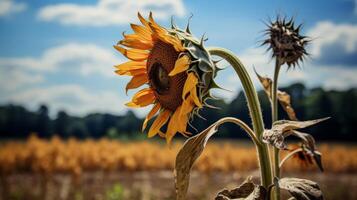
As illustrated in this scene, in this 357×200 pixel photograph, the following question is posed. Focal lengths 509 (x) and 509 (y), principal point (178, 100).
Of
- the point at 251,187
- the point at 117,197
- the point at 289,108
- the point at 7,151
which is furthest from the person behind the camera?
the point at 7,151

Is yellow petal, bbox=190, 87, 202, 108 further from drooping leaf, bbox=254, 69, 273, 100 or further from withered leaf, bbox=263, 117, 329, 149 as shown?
drooping leaf, bbox=254, 69, 273, 100

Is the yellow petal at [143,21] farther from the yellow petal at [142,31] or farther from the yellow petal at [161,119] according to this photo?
the yellow petal at [161,119]

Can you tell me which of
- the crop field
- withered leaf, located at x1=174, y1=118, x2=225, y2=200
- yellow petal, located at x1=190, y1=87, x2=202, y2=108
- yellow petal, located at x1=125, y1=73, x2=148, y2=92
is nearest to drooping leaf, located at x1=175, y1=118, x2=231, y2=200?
withered leaf, located at x1=174, y1=118, x2=225, y2=200

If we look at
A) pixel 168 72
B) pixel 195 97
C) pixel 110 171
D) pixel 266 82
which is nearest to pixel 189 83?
pixel 195 97

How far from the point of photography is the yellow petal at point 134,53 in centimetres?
135

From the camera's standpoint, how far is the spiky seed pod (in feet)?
5.09

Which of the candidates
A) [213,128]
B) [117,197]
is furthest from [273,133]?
[117,197]

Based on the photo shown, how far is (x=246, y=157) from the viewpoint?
608 inches

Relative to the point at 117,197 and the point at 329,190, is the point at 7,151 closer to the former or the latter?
the point at 117,197

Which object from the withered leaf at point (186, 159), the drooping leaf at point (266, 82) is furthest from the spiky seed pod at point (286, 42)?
the withered leaf at point (186, 159)

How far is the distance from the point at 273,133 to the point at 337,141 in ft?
92.7

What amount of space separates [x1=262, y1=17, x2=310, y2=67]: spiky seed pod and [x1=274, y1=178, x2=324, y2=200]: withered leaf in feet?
1.44

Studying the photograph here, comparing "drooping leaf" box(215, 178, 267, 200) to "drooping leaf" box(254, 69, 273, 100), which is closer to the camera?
"drooping leaf" box(215, 178, 267, 200)

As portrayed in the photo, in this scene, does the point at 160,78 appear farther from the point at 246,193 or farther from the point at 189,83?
the point at 246,193
